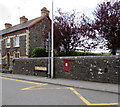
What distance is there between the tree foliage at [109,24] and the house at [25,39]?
27.9 feet

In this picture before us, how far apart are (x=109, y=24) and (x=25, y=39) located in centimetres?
1311

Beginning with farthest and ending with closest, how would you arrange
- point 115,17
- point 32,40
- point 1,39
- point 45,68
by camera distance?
point 1,39, point 32,40, point 45,68, point 115,17

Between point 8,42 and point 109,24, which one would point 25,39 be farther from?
point 109,24

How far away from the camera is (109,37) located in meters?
11.1

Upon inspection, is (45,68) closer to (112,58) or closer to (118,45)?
(112,58)

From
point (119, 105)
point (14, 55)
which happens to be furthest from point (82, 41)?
point (14, 55)

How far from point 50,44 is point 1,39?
1664cm

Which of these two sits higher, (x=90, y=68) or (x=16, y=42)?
(x=16, y=42)

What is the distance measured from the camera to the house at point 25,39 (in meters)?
19.2

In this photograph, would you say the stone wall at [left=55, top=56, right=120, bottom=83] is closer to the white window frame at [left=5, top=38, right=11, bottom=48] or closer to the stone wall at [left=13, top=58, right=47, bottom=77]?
the stone wall at [left=13, top=58, right=47, bottom=77]

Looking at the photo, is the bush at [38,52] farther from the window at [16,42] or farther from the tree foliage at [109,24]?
the tree foliage at [109,24]

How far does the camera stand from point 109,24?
1063cm

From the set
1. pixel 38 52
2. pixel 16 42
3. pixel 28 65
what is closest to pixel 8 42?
pixel 16 42

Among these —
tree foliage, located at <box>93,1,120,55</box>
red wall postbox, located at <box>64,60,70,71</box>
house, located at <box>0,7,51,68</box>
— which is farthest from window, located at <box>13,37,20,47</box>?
tree foliage, located at <box>93,1,120,55</box>
